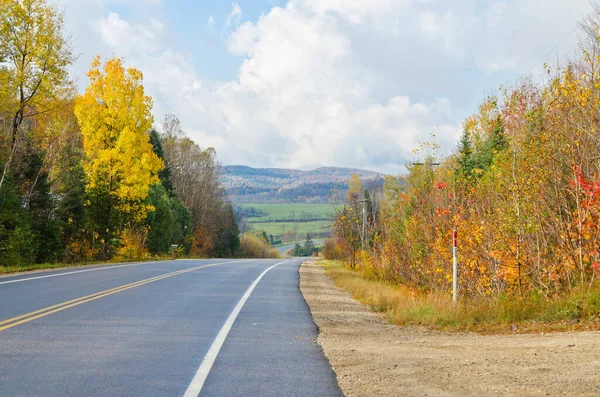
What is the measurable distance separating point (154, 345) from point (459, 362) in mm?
4187

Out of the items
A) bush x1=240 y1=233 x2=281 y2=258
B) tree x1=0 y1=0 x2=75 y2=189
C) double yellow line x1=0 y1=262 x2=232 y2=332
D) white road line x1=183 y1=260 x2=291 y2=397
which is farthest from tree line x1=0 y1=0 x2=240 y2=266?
bush x1=240 y1=233 x2=281 y2=258

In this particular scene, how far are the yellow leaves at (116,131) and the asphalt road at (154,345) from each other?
19.7 metres

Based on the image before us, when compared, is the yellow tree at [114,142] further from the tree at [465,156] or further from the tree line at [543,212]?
the tree line at [543,212]

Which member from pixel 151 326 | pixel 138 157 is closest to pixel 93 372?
pixel 151 326

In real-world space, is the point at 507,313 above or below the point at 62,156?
below

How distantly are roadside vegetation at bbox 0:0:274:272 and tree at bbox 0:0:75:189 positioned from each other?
0.14ft

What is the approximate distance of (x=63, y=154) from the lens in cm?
3388

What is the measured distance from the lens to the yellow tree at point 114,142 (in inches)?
1352

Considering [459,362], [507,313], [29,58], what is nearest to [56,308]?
[459,362]

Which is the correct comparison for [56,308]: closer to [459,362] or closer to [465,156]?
[459,362]

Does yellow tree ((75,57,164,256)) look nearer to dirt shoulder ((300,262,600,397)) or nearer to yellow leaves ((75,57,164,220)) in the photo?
yellow leaves ((75,57,164,220))

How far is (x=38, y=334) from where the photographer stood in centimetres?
888

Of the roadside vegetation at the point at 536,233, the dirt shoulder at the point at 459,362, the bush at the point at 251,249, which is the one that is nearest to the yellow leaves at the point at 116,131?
the roadside vegetation at the point at 536,233

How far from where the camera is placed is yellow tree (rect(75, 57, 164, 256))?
34.3m
